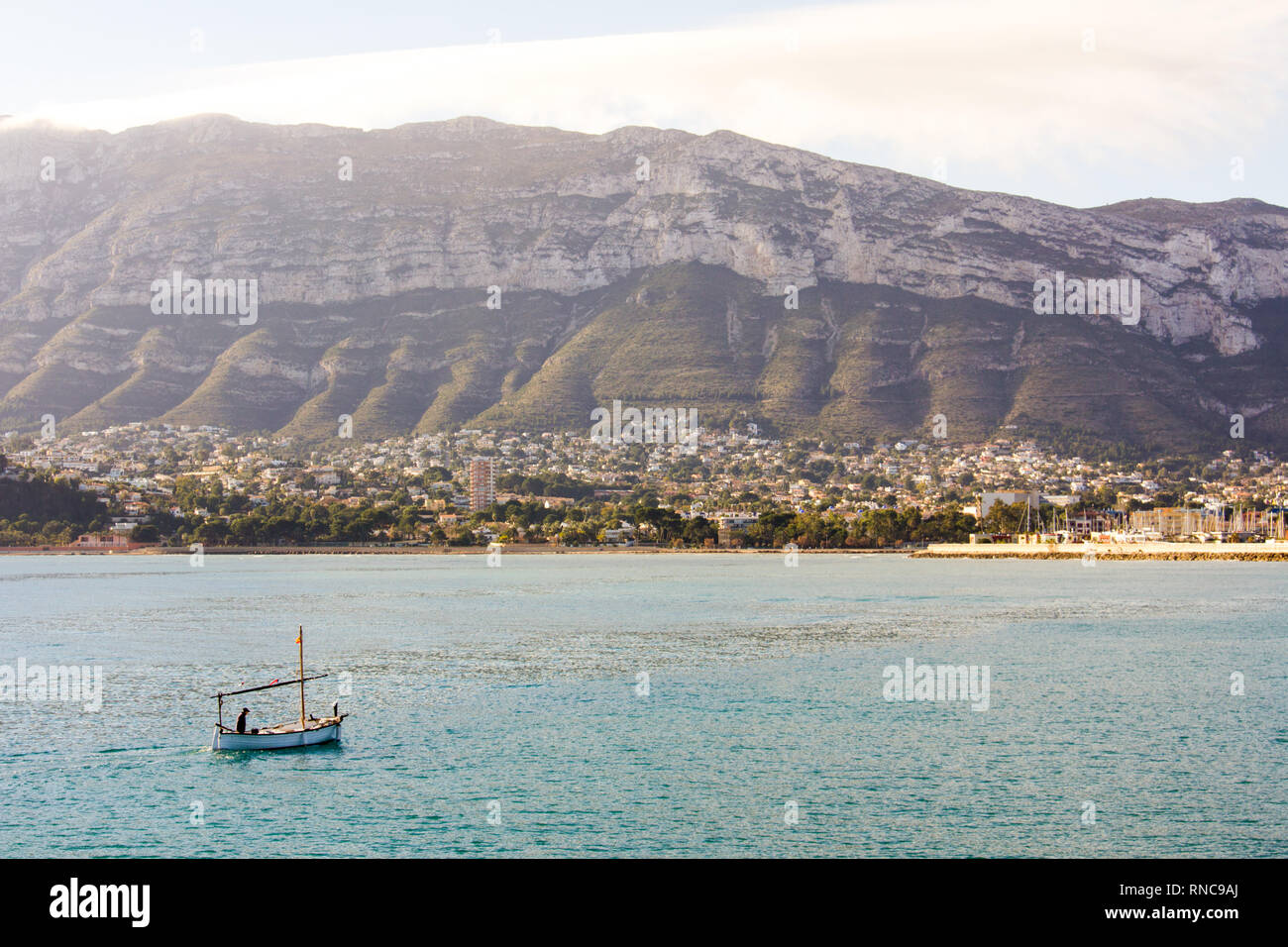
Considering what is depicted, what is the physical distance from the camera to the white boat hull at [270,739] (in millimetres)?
29250

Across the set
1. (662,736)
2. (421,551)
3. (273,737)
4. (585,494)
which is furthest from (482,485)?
(273,737)

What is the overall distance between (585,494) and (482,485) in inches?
595

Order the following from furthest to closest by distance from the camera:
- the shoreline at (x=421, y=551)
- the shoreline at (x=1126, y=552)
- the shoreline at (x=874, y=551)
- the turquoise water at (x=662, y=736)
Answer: the shoreline at (x=421, y=551) → the shoreline at (x=874, y=551) → the shoreline at (x=1126, y=552) → the turquoise water at (x=662, y=736)

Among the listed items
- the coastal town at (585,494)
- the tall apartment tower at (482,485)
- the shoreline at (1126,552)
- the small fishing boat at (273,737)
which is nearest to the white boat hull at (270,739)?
the small fishing boat at (273,737)

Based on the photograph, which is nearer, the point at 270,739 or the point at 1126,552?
the point at 270,739

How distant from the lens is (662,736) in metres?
30.8

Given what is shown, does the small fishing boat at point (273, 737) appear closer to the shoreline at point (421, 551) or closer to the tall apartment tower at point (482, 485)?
the shoreline at point (421, 551)

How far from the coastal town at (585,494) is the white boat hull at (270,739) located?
12140cm

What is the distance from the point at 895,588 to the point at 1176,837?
210ft

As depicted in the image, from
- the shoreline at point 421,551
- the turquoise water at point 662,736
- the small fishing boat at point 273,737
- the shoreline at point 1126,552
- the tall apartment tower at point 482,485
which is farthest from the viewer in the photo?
the tall apartment tower at point 482,485

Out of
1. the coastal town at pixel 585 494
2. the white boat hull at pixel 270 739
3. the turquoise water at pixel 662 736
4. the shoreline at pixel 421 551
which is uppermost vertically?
the coastal town at pixel 585 494

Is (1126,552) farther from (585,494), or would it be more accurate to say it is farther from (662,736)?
(662,736)

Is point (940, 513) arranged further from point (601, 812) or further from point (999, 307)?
point (601, 812)
